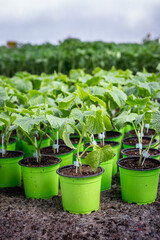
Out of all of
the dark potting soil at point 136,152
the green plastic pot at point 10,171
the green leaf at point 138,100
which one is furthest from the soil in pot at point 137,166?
the green plastic pot at point 10,171

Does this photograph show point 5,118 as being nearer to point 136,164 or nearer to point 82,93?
point 82,93

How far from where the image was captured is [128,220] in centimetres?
180

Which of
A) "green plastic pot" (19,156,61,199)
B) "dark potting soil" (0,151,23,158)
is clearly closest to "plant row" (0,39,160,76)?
"dark potting soil" (0,151,23,158)

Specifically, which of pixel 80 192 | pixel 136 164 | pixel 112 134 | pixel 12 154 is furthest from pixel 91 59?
pixel 80 192

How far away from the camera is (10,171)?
8.27 ft

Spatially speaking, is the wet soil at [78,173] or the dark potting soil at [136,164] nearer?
the wet soil at [78,173]

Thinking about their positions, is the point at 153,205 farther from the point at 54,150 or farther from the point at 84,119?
the point at 54,150

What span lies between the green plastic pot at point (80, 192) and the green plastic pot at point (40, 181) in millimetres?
274

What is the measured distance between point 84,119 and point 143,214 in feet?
2.32

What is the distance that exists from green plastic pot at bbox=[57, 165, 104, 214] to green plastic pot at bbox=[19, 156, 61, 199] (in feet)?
0.90

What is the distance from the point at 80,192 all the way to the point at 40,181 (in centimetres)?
43

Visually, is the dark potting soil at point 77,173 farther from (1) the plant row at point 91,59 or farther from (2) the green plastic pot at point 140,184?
(1) the plant row at point 91,59

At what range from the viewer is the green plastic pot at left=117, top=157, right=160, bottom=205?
6.72 ft

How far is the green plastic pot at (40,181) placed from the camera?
221 cm
